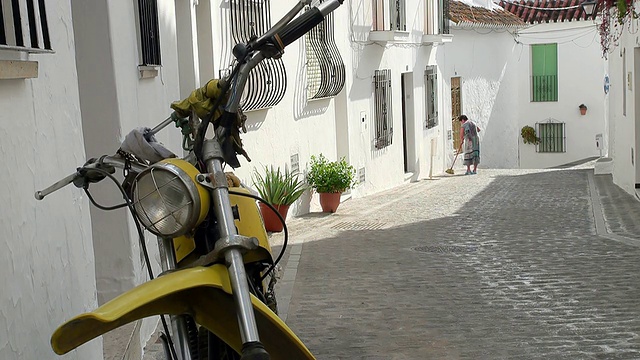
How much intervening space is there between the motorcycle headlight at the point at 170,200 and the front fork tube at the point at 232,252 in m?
0.05

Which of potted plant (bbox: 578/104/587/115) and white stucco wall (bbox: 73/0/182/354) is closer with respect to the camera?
white stucco wall (bbox: 73/0/182/354)

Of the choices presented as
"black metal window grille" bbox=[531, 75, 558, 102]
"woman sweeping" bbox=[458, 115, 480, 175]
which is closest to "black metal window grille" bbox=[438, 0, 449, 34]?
"woman sweeping" bbox=[458, 115, 480, 175]

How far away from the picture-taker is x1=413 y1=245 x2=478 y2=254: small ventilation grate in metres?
11.5

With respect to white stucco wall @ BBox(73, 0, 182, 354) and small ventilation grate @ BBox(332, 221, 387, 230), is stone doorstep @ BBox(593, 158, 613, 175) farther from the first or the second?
white stucco wall @ BBox(73, 0, 182, 354)

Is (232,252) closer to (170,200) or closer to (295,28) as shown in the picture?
(170,200)

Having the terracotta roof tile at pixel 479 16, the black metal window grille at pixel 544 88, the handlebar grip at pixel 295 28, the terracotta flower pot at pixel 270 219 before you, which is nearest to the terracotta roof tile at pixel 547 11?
the terracotta roof tile at pixel 479 16

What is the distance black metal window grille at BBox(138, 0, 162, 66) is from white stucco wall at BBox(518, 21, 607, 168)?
2724 cm

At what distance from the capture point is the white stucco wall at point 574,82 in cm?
3306

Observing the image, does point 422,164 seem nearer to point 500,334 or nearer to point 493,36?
point 493,36

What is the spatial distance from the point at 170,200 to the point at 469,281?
22.1 ft

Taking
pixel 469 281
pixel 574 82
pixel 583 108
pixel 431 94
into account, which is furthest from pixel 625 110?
pixel 574 82

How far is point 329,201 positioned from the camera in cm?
1589

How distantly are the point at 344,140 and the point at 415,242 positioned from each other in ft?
19.4

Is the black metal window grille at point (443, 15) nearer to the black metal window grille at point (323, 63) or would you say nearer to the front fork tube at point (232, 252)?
the black metal window grille at point (323, 63)
